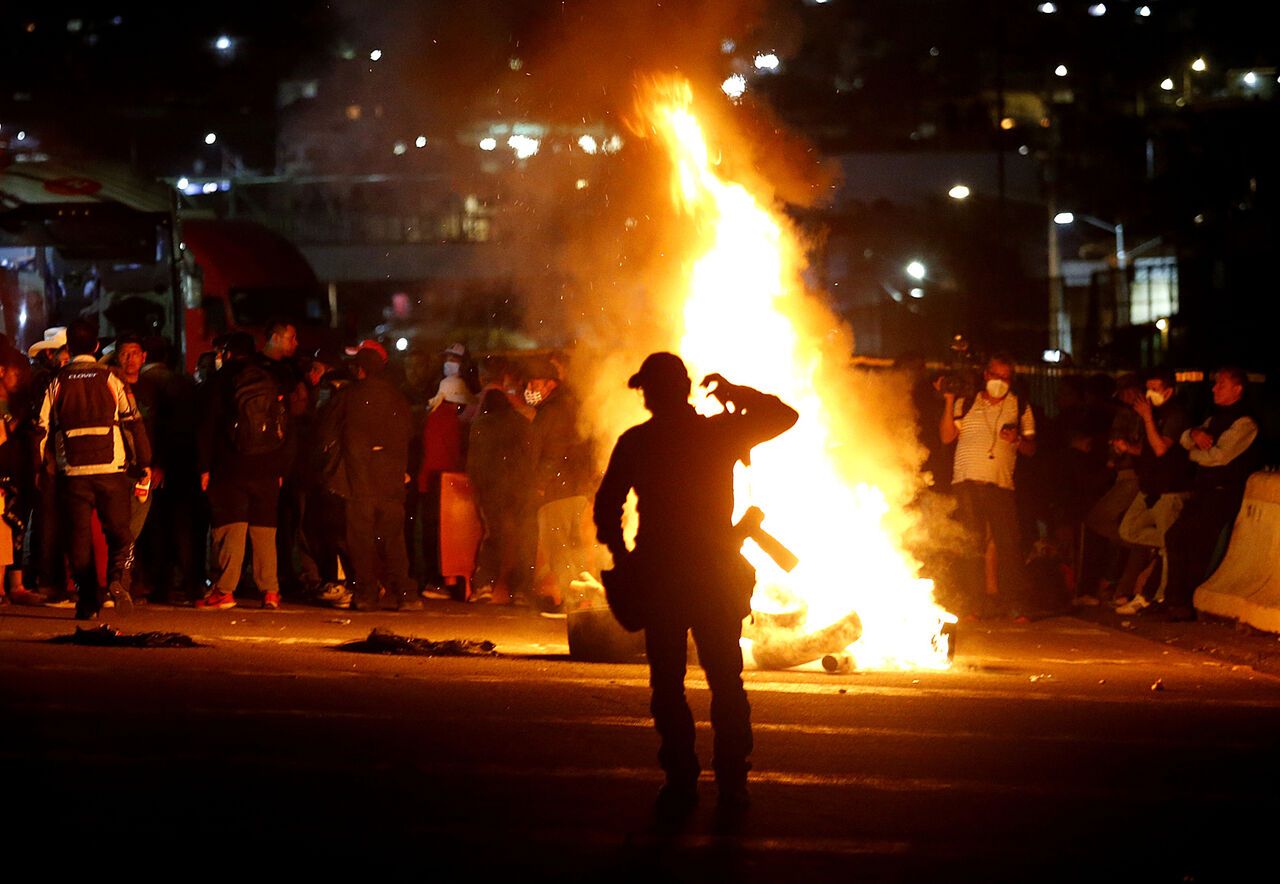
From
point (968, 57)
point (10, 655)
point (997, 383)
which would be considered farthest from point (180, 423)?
point (968, 57)

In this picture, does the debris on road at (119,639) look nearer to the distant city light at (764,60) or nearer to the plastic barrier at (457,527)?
the plastic barrier at (457,527)

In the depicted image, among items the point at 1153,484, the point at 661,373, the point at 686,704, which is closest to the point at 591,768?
the point at 686,704

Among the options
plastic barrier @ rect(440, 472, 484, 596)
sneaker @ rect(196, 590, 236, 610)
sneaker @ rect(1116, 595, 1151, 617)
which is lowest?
sneaker @ rect(1116, 595, 1151, 617)

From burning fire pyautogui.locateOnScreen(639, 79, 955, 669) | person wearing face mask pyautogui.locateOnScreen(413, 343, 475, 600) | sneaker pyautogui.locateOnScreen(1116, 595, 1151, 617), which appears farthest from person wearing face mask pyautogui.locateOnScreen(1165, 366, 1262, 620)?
person wearing face mask pyautogui.locateOnScreen(413, 343, 475, 600)

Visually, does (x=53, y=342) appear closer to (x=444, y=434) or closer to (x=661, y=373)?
(x=444, y=434)

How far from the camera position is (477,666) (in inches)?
439

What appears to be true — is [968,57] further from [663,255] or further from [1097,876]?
[1097,876]

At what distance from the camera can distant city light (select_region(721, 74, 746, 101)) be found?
13.9 m

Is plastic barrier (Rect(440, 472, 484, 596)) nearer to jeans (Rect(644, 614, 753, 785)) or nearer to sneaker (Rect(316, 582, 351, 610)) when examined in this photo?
sneaker (Rect(316, 582, 351, 610))

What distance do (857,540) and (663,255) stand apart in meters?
3.04

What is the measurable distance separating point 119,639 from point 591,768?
5.15 m

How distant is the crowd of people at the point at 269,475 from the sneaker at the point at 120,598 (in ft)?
0.04

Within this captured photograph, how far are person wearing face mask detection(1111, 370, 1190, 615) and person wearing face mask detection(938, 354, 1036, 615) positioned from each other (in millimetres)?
978

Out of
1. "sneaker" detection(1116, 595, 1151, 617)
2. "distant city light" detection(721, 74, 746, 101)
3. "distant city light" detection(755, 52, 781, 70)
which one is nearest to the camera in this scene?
"distant city light" detection(721, 74, 746, 101)
